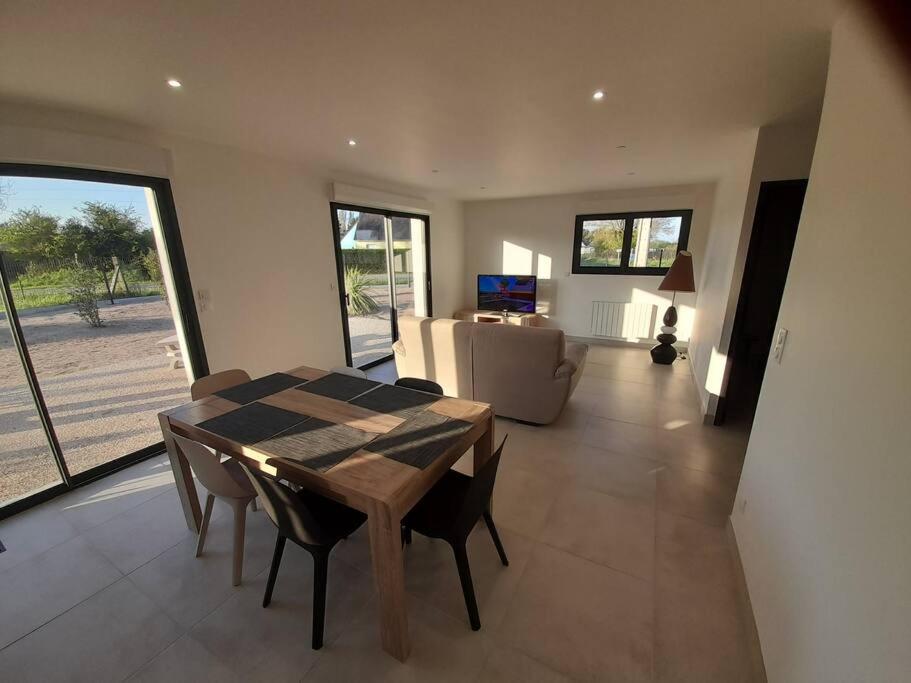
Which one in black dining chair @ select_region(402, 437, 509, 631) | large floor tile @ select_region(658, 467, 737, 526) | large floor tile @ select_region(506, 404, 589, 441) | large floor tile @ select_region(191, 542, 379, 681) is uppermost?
black dining chair @ select_region(402, 437, 509, 631)

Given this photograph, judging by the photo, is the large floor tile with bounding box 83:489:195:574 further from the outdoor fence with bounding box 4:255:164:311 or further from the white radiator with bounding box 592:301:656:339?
the white radiator with bounding box 592:301:656:339

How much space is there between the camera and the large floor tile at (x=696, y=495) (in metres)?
1.98

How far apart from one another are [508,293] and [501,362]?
315cm

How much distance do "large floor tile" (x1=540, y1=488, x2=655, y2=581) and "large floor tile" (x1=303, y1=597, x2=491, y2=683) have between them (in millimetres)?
650

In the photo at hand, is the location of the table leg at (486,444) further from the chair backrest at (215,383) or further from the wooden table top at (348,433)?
the chair backrest at (215,383)

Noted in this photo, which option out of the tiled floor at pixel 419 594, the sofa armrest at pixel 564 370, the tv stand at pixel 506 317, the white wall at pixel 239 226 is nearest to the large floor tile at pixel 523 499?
the tiled floor at pixel 419 594

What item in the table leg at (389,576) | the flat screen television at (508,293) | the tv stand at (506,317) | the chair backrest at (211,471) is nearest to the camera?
the table leg at (389,576)

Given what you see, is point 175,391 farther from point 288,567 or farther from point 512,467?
point 512,467

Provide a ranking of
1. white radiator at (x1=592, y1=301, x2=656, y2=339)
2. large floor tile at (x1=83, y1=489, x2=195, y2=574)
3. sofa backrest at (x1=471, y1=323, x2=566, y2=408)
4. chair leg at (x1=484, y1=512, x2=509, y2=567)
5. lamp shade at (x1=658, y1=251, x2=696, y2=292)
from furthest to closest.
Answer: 1. white radiator at (x1=592, y1=301, x2=656, y2=339)
2. lamp shade at (x1=658, y1=251, x2=696, y2=292)
3. sofa backrest at (x1=471, y1=323, x2=566, y2=408)
4. large floor tile at (x1=83, y1=489, x2=195, y2=574)
5. chair leg at (x1=484, y1=512, x2=509, y2=567)

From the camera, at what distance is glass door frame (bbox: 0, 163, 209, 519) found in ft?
6.54

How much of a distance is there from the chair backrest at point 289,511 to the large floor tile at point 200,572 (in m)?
0.59

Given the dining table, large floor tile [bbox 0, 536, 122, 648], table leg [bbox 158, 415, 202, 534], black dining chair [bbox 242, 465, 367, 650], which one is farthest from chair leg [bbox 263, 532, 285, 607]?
large floor tile [bbox 0, 536, 122, 648]

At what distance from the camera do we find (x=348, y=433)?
4.88 feet

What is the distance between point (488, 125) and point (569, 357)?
1943mm
